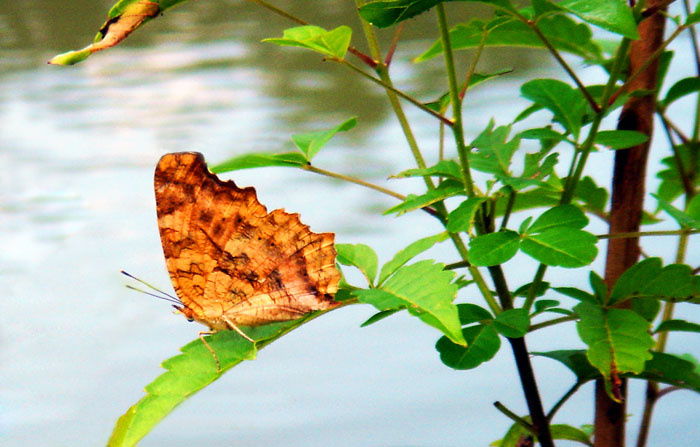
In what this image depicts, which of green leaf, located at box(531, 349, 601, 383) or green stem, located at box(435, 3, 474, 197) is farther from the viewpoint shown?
green leaf, located at box(531, 349, 601, 383)

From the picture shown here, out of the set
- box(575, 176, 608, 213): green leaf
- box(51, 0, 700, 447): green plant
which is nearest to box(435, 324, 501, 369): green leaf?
box(51, 0, 700, 447): green plant

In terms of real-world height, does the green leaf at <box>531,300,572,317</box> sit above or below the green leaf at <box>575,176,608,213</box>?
below

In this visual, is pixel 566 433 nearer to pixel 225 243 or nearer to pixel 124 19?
pixel 225 243

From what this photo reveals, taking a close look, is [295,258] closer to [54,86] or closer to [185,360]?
[185,360]

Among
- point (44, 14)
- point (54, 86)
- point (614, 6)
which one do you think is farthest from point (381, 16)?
point (44, 14)

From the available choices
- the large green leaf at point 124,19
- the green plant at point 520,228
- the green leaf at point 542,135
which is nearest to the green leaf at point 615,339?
Answer: the green plant at point 520,228

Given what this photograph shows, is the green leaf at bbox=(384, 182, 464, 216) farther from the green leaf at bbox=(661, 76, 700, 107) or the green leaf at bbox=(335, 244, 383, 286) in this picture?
the green leaf at bbox=(661, 76, 700, 107)

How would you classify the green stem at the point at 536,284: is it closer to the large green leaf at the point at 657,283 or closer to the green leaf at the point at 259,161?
the large green leaf at the point at 657,283

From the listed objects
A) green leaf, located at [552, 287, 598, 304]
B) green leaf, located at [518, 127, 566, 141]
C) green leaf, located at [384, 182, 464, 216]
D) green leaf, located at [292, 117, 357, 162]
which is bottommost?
green leaf, located at [552, 287, 598, 304]
